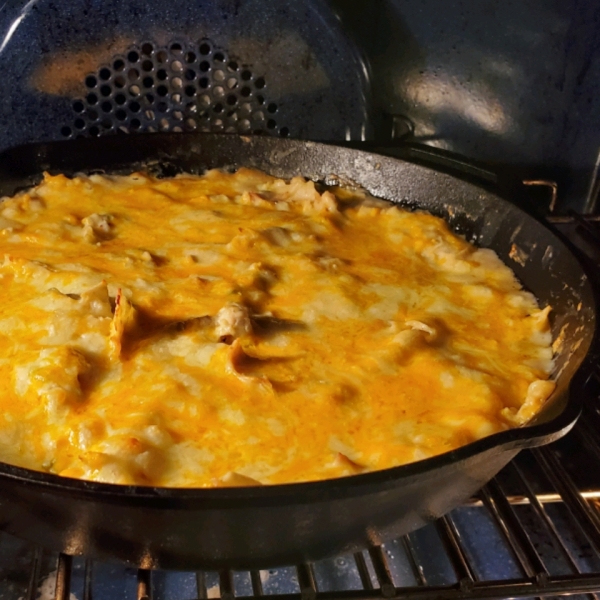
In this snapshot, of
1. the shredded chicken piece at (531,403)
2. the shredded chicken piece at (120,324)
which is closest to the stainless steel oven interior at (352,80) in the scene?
the shredded chicken piece at (531,403)

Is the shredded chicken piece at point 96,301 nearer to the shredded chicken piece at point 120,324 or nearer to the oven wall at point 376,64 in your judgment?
the shredded chicken piece at point 120,324

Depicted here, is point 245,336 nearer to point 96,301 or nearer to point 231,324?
point 231,324

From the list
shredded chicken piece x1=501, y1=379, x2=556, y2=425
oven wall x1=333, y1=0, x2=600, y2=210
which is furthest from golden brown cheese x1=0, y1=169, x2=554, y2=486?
oven wall x1=333, y1=0, x2=600, y2=210

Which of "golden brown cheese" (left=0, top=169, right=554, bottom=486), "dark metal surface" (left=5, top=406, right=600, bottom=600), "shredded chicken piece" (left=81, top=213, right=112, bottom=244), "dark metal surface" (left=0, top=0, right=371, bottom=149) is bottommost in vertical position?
"dark metal surface" (left=5, top=406, right=600, bottom=600)

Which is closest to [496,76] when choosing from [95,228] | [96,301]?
[95,228]

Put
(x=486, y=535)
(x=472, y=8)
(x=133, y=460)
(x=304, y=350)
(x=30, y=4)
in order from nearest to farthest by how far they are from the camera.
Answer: (x=133, y=460), (x=304, y=350), (x=486, y=535), (x=30, y=4), (x=472, y=8)

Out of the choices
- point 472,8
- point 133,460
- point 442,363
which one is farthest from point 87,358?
point 472,8

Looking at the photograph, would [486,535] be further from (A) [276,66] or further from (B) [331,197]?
(A) [276,66]

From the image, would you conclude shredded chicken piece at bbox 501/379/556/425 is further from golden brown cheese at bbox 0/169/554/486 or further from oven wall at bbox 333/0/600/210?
oven wall at bbox 333/0/600/210
